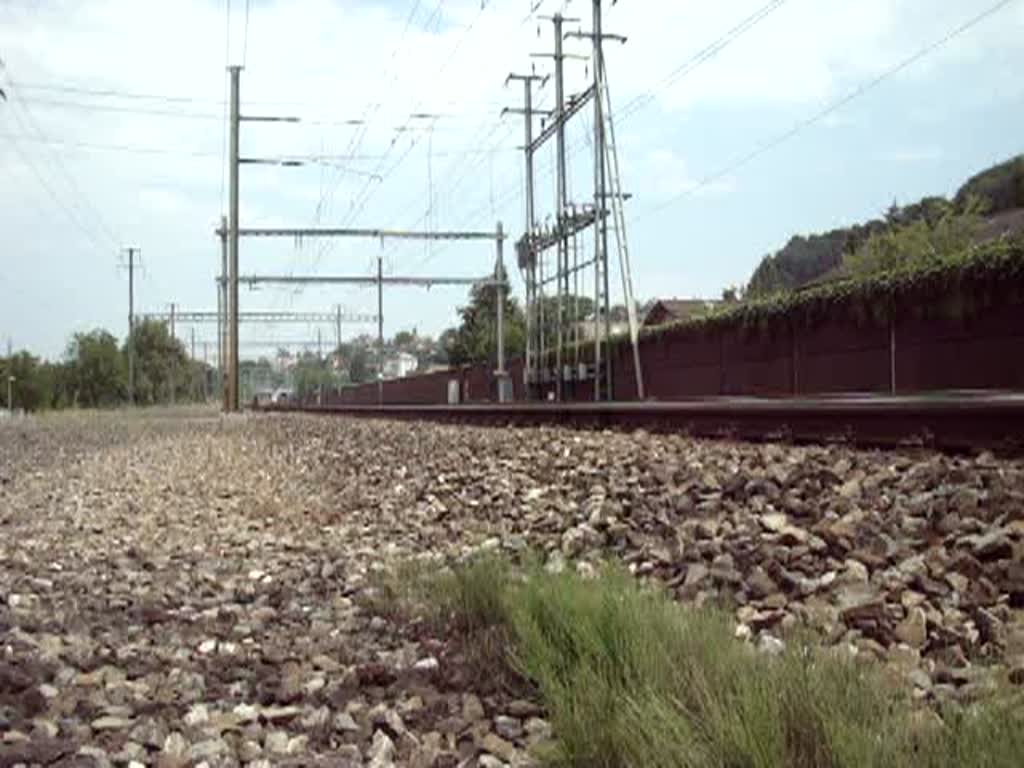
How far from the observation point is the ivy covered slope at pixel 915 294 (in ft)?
76.5

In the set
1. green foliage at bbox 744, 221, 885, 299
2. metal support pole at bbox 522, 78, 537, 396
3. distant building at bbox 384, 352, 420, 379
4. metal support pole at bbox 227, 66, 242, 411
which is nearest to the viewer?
metal support pole at bbox 522, 78, 537, 396

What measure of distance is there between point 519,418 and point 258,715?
15510 millimetres

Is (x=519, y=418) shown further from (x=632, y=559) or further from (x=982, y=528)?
(x=982, y=528)

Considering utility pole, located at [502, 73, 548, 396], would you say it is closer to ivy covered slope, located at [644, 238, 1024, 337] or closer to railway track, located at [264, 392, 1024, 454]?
ivy covered slope, located at [644, 238, 1024, 337]

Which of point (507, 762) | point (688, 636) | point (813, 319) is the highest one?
point (813, 319)

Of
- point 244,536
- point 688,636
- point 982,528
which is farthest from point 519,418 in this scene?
point 688,636

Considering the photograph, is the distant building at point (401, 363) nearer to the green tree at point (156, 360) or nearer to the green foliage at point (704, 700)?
the green tree at point (156, 360)

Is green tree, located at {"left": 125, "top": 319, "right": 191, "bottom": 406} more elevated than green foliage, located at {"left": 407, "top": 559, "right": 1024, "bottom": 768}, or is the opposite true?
green tree, located at {"left": 125, "top": 319, "right": 191, "bottom": 406}

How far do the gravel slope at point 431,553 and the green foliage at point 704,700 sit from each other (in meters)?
0.30

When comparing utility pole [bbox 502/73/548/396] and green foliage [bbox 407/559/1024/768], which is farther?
utility pole [bbox 502/73/548/396]

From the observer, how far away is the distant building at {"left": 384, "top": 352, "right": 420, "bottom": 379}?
126 metres

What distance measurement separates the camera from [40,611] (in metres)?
7.98

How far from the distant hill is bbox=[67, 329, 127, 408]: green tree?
249 ft

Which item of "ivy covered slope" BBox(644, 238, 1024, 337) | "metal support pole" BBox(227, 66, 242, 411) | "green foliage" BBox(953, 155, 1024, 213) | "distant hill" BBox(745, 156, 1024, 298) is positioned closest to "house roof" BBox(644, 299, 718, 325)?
"distant hill" BBox(745, 156, 1024, 298)
